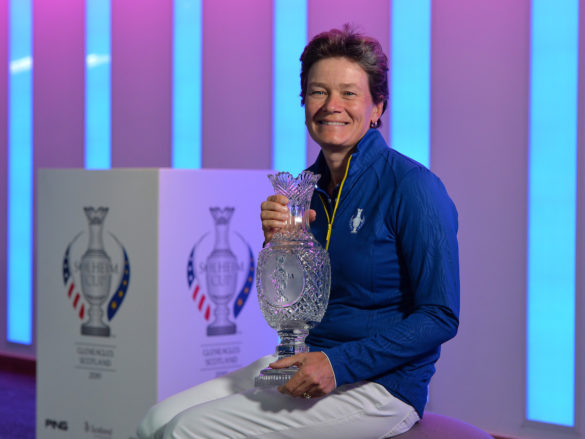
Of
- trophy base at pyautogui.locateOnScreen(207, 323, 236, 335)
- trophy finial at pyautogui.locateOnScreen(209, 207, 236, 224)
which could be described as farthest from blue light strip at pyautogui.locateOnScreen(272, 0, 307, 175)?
trophy base at pyautogui.locateOnScreen(207, 323, 236, 335)

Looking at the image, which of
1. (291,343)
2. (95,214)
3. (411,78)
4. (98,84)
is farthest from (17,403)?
(291,343)

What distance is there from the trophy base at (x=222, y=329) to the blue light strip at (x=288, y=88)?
0.84m

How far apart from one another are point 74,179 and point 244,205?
25.3 inches

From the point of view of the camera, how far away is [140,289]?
8.66ft

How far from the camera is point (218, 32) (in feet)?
11.6

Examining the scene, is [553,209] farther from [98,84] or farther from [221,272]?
[98,84]

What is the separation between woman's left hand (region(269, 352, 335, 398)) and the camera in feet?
4.58

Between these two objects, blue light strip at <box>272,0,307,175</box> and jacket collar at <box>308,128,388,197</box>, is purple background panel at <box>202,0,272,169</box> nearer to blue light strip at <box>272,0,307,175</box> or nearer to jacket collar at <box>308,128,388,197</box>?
blue light strip at <box>272,0,307,175</box>

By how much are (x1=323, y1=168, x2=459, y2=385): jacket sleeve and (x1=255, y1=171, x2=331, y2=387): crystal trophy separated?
0.37 feet

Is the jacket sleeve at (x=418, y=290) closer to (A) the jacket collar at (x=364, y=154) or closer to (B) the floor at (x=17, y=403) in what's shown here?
(A) the jacket collar at (x=364, y=154)

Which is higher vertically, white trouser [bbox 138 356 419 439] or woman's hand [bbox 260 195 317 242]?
woman's hand [bbox 260 195 317 242]

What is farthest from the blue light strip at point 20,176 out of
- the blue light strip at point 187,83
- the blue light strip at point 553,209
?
the blue light strip at point 553,209

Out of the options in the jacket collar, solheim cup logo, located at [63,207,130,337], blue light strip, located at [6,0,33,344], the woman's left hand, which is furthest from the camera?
blue light strip, located at [6,0,33,344]

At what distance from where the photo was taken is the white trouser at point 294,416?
147cm
